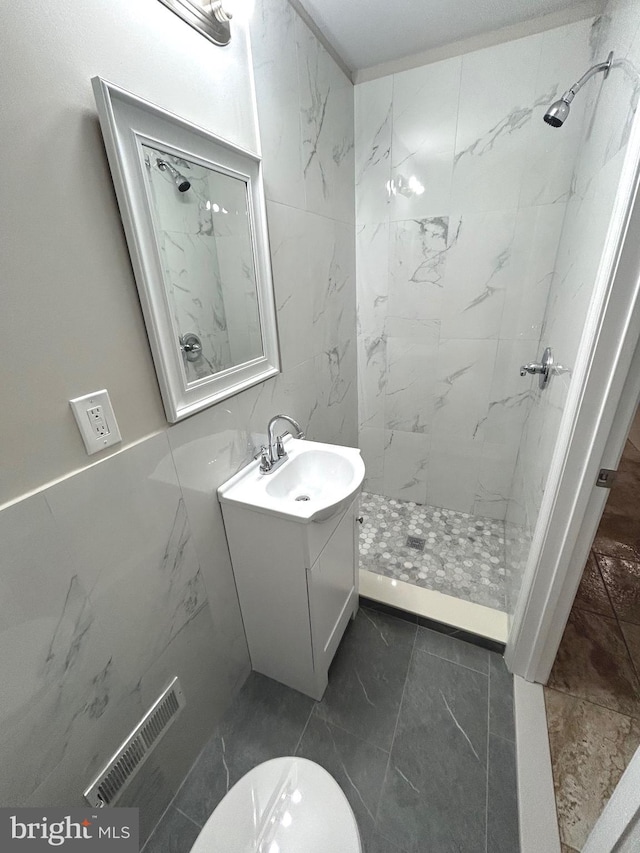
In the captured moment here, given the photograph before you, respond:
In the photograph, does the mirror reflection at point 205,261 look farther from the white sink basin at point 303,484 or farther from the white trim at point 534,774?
the white trim at point 534,774

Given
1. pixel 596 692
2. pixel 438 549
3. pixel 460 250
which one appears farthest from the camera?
pixel 438 549

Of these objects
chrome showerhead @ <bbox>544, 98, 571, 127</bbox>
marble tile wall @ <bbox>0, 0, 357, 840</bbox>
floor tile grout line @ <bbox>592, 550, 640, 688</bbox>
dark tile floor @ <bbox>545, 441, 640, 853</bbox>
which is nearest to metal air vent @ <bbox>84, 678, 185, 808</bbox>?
marble tile wall @ <bbox>0, 0, 357, 840</bbox>

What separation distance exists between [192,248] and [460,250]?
1.41 meters

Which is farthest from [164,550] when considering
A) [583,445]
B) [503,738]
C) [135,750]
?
[503,738]

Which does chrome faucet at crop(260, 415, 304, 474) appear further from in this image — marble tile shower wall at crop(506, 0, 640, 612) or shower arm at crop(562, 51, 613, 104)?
shower arm at crop(562, 51, 613, 104)

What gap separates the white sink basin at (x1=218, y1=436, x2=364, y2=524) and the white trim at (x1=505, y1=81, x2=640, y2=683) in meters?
0.64

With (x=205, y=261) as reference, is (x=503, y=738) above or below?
below

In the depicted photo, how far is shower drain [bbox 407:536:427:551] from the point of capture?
6.72 feet

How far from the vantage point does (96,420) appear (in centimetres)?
75

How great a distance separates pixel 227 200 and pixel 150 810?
186 cm

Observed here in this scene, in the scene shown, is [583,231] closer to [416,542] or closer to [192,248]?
[192,248]

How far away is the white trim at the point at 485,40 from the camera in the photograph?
1339mm

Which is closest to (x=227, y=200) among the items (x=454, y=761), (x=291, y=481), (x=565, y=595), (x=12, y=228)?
(x=12, y=228)

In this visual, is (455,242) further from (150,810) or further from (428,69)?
(150,810)
